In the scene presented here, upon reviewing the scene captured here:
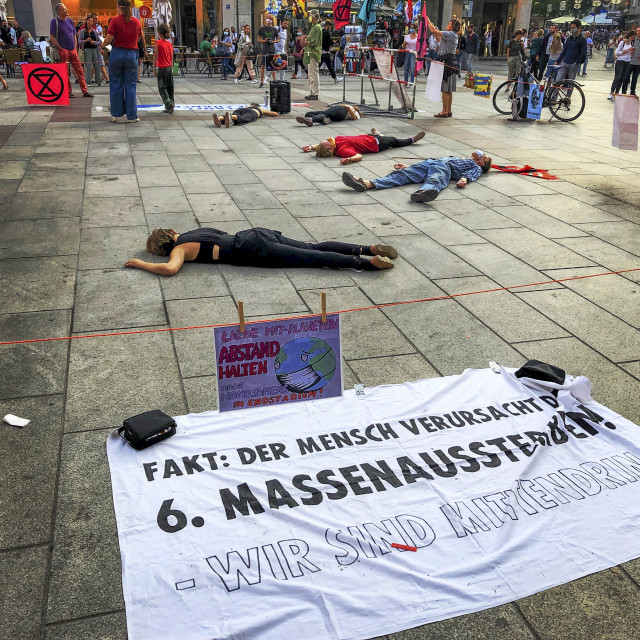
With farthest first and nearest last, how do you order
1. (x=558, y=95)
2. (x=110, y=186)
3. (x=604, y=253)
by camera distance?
(x=558, y=95)
(x=110, y=186)
(x=604, y=253)

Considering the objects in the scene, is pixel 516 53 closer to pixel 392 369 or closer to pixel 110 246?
pixel 110 246

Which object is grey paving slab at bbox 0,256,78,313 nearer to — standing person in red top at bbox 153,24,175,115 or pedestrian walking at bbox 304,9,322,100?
standing person in red top at bbox 153,24,175,115

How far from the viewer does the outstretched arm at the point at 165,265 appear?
17.2 ft

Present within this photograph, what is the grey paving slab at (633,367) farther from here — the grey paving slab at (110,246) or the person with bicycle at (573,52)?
the person with bicycle at (573,52)

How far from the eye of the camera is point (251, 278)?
5.29 metres

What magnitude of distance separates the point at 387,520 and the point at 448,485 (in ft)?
1.31

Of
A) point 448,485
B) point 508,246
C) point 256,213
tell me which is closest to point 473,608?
point 448,485

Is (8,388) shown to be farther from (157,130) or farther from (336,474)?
(157,130)

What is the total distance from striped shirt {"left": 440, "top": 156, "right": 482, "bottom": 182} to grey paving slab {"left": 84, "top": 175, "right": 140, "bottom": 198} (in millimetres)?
4049

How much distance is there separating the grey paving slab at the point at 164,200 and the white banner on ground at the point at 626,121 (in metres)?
5.41

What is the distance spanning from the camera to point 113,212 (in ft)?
22.9

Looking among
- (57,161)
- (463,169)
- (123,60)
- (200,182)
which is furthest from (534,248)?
(123,60)

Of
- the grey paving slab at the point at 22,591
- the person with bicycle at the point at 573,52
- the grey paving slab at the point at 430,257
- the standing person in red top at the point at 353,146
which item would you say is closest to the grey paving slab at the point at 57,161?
the standing person in red top at the point at 353,146

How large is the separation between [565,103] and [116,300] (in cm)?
1183
